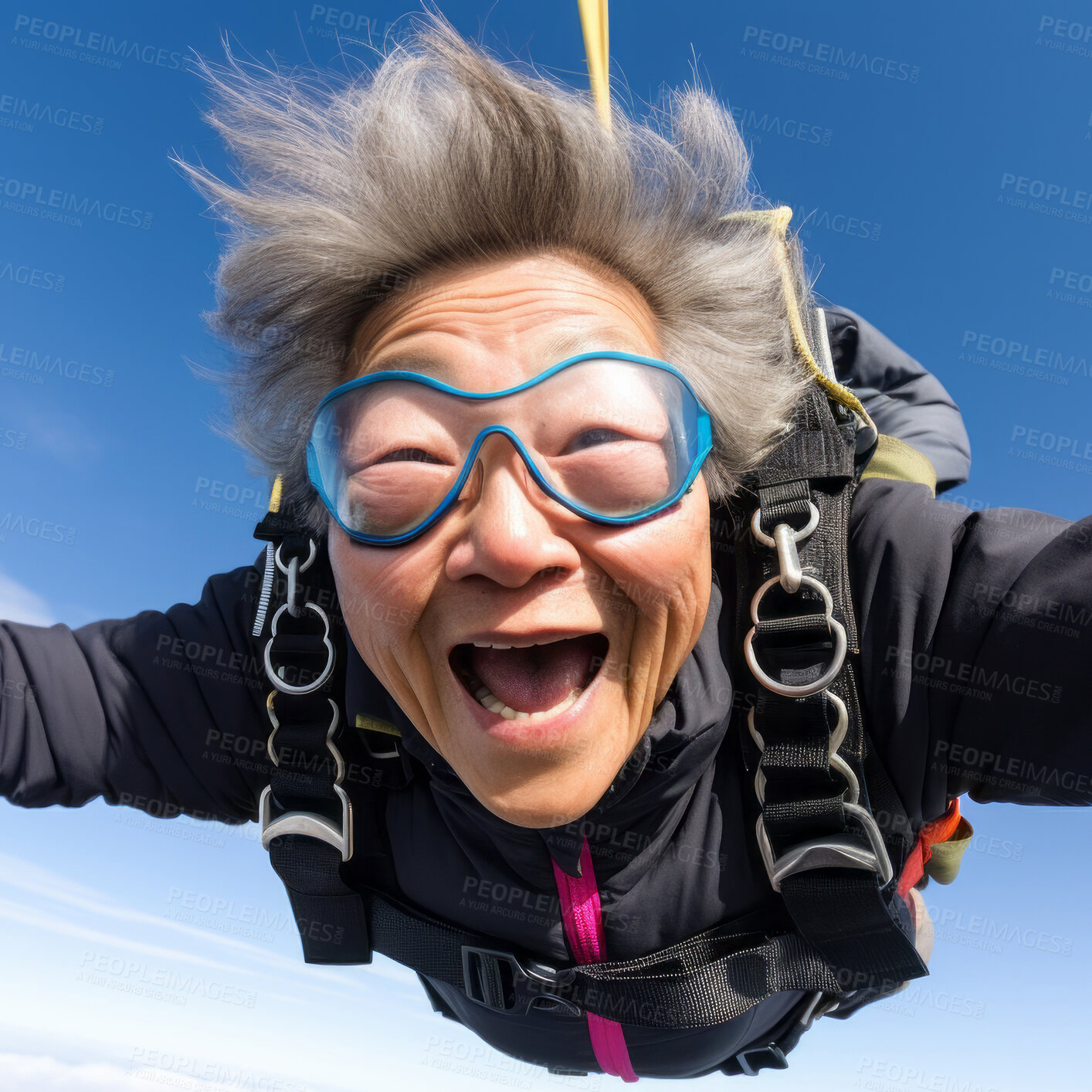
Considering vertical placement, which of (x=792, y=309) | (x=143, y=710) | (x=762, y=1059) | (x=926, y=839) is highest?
(x=792, y=309)

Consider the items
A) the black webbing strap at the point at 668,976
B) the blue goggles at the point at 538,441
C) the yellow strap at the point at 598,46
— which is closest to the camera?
the blue goggles at the point at 538,441

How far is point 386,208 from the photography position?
1.66 meters

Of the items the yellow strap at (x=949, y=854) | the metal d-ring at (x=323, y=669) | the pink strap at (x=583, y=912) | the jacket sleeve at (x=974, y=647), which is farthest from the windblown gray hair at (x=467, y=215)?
the yellow strap at (x=949, y=854)

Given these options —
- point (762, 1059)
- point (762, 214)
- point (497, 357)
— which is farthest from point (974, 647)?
point (762, 1059)

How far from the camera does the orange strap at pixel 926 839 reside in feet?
6.76

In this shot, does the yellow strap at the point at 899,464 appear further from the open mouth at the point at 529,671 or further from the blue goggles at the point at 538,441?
the open mouth at the point at 529,671

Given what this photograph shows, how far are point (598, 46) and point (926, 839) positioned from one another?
2024mm

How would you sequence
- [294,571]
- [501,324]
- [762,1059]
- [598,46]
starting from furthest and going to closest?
1. [762,1059]
2. [598,46]
3. [294,571]
4. [501,324]

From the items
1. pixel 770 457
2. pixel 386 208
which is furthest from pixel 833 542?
pixel 386 208

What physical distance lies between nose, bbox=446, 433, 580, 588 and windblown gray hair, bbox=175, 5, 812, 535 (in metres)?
0.50

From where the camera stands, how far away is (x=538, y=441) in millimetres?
1427

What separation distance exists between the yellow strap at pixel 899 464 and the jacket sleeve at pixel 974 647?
1.32 ft

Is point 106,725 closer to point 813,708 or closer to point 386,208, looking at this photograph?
point 386,208

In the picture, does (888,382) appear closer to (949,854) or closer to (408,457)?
(949,854)
